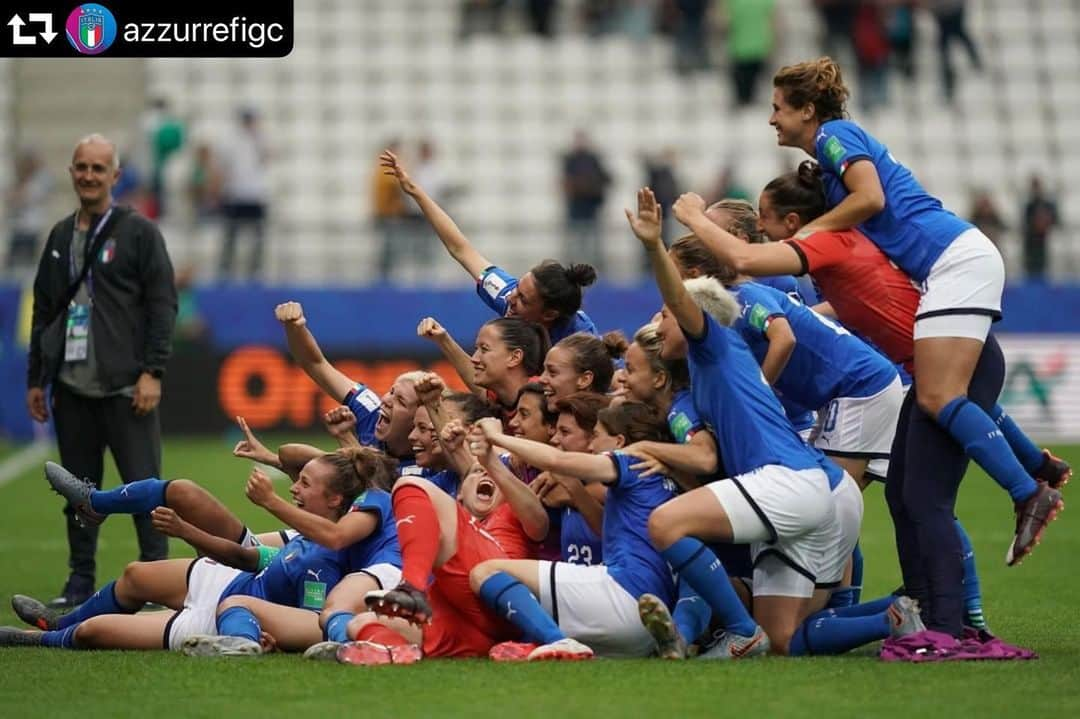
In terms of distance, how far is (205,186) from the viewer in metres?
20.3

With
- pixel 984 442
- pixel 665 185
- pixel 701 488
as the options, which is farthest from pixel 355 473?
pixel 665 185

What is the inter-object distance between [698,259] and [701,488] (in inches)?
43.1

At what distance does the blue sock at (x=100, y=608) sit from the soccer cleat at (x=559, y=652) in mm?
1838

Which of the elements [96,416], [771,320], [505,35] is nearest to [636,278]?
[505,35]

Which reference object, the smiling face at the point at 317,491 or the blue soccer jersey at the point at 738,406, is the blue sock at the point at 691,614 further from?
the smiling face at the point at 317,491

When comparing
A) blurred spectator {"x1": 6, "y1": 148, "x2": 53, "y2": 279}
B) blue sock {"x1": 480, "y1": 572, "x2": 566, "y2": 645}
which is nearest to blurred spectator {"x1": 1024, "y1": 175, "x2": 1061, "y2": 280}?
blurred spectator {"x1": 6, "y1": 148, "x2": 53, "y2": 279}

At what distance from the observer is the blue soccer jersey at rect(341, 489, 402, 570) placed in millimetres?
6945

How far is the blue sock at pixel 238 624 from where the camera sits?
22.0 ft

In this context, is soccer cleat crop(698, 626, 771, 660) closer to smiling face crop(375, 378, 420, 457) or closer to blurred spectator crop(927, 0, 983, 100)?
smiling face crop(375, 378, 420, 457)

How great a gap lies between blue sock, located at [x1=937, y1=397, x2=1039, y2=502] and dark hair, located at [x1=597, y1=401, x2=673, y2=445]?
3.60ft

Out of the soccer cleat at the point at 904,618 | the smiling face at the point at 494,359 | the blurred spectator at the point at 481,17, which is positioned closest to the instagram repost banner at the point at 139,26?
the blurred spectator at the point at 481,17

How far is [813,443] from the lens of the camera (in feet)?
24.3

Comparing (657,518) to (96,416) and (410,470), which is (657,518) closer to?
(410,470)

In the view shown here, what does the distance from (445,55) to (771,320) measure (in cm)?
1747
